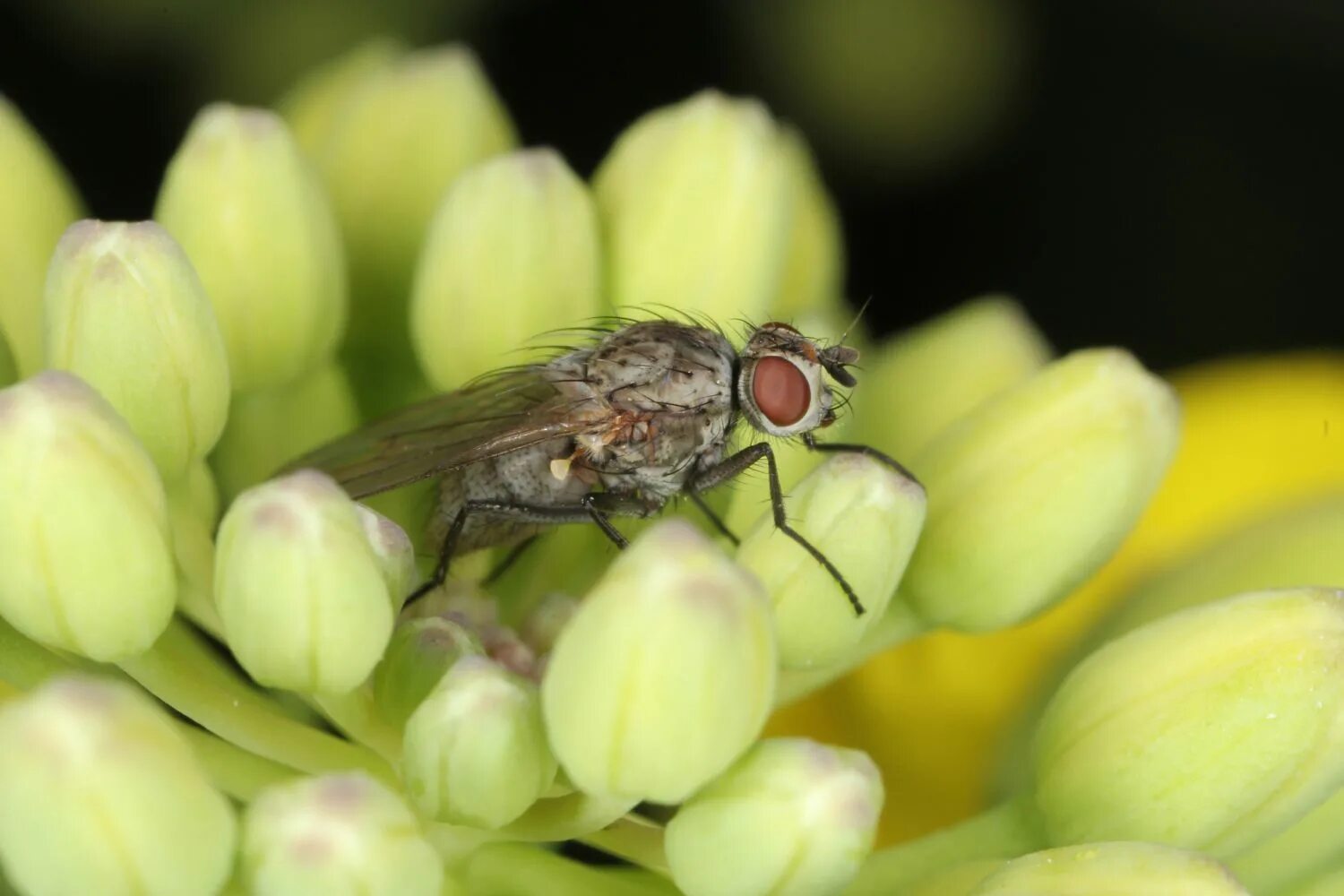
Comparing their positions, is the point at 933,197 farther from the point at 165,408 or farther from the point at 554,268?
the point at 165,408

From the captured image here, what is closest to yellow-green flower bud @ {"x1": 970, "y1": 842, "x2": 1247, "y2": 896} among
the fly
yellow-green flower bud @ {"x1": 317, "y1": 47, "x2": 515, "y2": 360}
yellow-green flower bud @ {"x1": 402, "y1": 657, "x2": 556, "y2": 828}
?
yellow-green flower bud @ {"x1": 402, "y1": 657, "x2": 556, "y2": 828}

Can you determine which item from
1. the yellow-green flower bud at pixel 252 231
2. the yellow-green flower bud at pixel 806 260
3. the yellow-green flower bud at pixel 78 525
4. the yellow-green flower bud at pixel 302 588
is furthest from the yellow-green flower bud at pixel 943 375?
the yellow-green flower bud at pixel 78 525

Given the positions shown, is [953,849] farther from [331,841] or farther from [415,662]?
[331,841]

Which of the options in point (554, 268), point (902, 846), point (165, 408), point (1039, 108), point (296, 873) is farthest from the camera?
point (1039, 108)

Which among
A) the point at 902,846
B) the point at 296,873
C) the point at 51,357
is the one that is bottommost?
the point at 902,846

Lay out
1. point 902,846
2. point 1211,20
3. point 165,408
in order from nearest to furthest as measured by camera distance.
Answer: point 165,408
point 902,846
point 1211,20

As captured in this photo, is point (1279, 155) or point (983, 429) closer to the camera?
point (983, 429)

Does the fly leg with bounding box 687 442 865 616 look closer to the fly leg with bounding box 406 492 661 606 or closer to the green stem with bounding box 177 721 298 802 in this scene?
the fly leg with bounding box 406 492 661 606

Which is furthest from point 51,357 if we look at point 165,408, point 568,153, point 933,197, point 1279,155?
point 1279,155

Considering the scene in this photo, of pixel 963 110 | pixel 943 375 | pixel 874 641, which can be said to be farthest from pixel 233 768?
pixel 963 110
